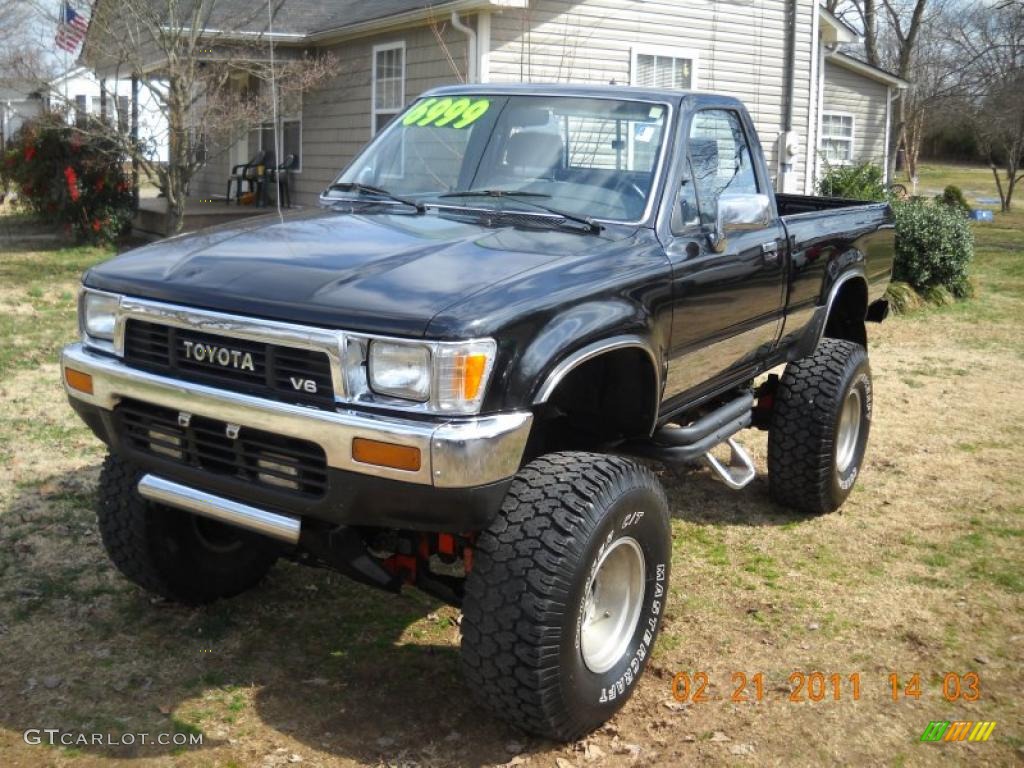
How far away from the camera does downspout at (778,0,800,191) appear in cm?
1634

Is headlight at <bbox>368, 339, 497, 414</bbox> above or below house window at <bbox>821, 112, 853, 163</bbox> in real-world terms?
below

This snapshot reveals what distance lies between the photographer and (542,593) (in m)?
3.20

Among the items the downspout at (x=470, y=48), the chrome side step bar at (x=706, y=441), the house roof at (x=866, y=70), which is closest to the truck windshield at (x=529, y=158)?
the chrome side step bar at (x=706, y=441)

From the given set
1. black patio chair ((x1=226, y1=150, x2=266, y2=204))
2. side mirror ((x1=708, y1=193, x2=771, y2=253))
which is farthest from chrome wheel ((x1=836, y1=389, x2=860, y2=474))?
black patio chair ((x1=226, y1=150, x2=266, y2=204))

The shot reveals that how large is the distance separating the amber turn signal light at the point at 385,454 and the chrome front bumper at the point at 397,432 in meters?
0.01

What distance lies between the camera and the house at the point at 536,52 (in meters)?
13.6

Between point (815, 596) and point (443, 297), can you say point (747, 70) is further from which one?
point (443, 297)

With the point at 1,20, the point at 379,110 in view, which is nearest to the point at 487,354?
the point at 379,110

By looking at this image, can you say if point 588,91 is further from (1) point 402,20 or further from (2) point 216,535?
(1) point 402,20

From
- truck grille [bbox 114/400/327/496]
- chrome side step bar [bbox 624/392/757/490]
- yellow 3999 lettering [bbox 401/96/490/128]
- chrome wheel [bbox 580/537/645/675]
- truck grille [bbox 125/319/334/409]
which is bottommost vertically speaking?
chrome wheel [bbox 580/537/645/675]

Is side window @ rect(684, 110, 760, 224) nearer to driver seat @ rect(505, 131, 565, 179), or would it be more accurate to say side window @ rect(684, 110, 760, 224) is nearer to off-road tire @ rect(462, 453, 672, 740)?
driver seat @ rect(505, 131, 565, 179)

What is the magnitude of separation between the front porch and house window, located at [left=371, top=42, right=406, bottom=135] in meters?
2.27

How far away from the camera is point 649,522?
12.1 feet

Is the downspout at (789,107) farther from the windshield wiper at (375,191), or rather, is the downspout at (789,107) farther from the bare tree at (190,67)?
the windshield wiper at (375,191)
